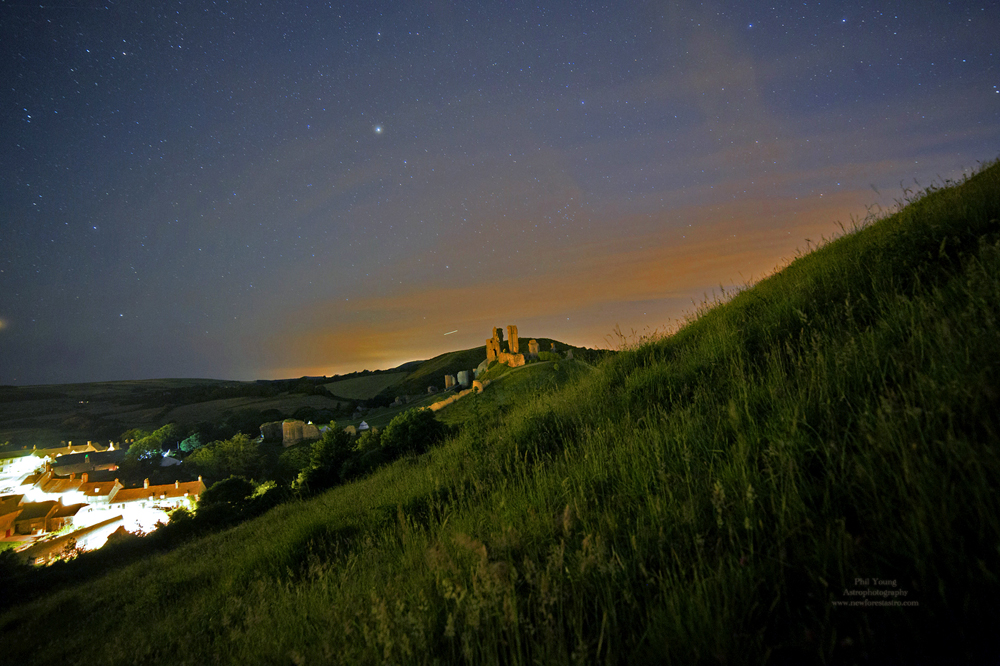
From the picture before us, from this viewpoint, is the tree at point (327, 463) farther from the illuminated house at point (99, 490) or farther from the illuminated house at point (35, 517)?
the illuminated house at point (99, 490)

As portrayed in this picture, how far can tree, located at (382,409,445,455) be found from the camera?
1919 cm

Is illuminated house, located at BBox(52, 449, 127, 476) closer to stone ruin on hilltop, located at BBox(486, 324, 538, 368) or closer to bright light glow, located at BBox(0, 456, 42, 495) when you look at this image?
bright light glow, located at BBox(0, 456, 42, 495)

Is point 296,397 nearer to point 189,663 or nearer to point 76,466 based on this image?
point 76,466

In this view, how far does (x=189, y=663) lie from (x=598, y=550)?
157 inches

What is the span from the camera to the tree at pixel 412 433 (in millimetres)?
19188

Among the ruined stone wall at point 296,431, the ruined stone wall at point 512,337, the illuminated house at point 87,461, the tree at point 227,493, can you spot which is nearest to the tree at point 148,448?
the illuminated house at point 87,461

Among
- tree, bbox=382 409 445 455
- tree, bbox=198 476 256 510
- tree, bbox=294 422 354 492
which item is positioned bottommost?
tree, bbox=198 476 256 510

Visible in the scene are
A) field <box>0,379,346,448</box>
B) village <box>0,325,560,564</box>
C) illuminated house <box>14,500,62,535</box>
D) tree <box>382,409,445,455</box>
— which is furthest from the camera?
field <box>0,379,346,448</box>

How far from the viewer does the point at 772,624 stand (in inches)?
68.8

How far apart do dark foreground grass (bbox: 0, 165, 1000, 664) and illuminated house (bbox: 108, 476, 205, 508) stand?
60.4m

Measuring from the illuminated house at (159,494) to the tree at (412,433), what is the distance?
4717 centimetres

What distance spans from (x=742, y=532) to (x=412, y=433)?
62.3 ft

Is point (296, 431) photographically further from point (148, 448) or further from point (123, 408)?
point (123, 408)

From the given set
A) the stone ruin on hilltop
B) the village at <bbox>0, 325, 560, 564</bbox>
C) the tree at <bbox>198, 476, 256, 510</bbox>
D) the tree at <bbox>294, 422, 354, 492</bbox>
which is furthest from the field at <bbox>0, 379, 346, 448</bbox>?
the tree at <bbox>294, 422, 354, 492</bbox>
